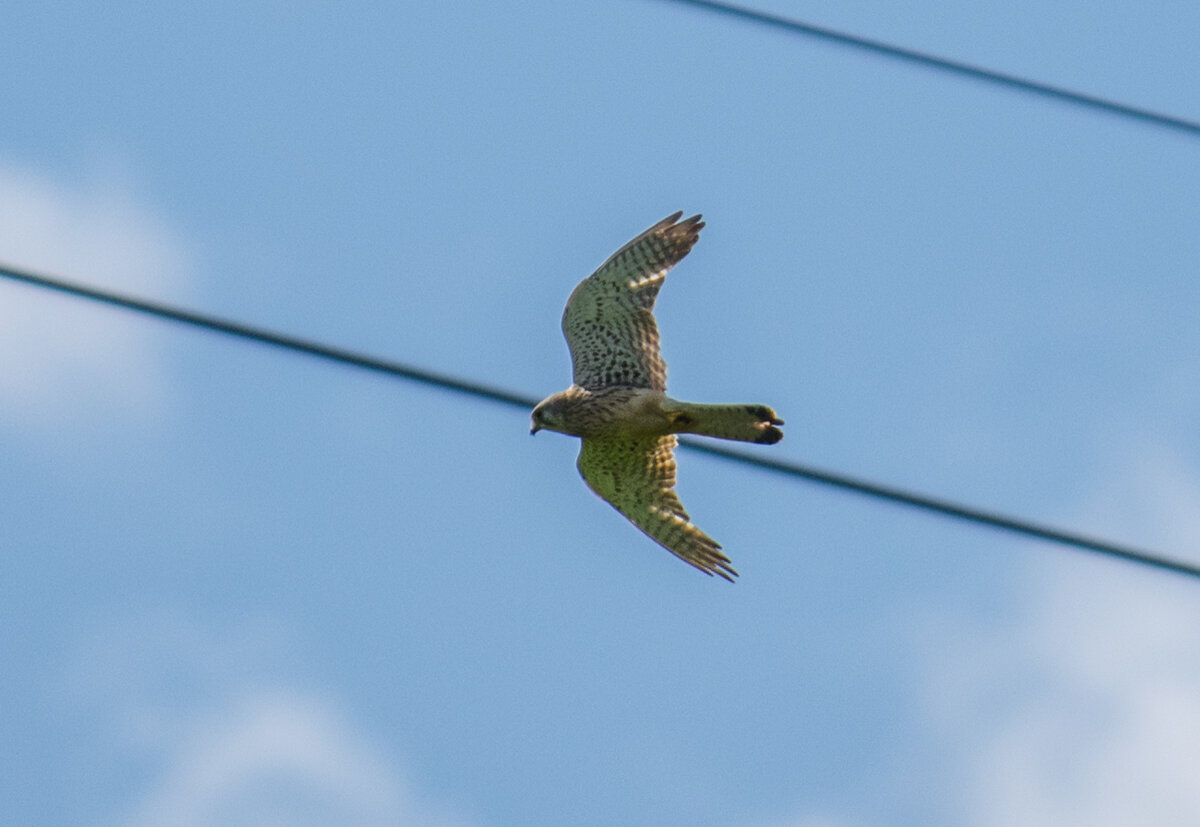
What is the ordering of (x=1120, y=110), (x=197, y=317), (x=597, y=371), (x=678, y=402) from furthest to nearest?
(x=597, y=371) < (x=678, y=402) < (x=1120, y=110) < (x=197, y=317)

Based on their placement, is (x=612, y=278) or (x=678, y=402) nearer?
(x=678, y=402)

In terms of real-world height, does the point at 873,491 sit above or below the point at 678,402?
below

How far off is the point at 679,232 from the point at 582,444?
1352mm

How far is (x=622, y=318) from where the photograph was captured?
393 inches

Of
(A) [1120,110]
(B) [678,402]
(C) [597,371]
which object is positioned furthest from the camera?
(C) [597,371]

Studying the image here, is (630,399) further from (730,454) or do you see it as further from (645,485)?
(730,454)

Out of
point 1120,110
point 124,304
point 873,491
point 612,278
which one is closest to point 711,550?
point 612,278

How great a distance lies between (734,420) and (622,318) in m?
1.19

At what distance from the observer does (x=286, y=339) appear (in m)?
5.55

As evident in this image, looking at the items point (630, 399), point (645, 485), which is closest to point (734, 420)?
point (630, 399)

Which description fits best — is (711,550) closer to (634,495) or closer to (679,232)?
(634,495)

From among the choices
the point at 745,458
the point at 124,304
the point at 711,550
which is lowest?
the point at 124,304

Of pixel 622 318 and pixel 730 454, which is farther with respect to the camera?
pixel 622 318

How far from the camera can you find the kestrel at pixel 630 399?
9.57 meters
